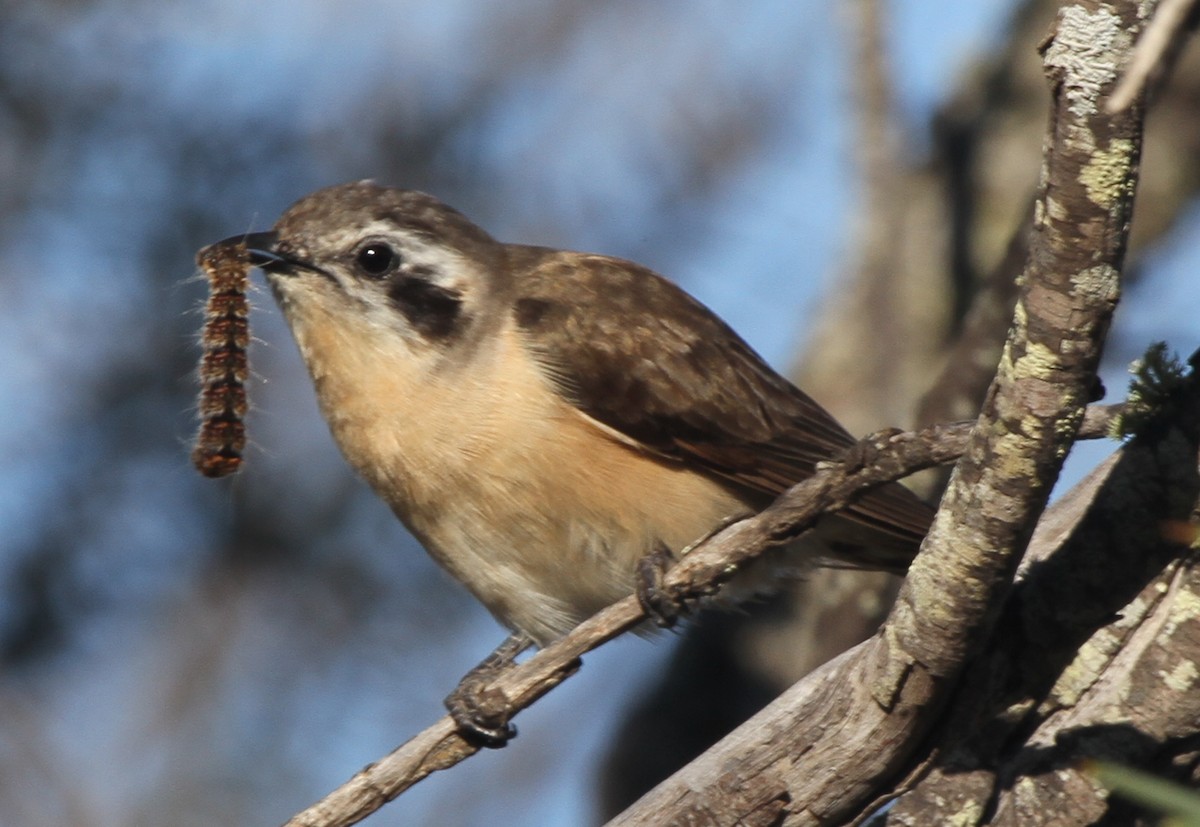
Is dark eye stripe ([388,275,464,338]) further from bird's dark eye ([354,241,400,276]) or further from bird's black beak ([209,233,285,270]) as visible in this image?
bird's black beak ([209,233,285,270])

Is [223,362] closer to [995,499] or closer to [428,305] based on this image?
[428,305]

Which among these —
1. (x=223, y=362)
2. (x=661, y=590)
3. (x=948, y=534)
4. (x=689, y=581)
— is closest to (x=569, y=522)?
(x=661, y=590)

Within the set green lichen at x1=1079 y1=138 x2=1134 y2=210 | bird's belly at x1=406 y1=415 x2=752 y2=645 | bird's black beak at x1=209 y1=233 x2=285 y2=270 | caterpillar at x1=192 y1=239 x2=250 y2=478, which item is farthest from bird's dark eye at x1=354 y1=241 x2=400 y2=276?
green lichen at x1=1079 y1=138 x2=1134 y2=210

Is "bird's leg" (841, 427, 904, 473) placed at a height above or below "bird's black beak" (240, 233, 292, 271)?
below

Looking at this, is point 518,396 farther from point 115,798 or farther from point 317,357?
point 115,798

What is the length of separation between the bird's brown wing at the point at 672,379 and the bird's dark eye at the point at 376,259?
533 mm

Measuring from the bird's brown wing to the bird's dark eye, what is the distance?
1.75 feet

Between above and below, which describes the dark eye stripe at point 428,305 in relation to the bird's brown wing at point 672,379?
above

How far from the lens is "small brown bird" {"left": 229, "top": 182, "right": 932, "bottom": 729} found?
5773 millimetres

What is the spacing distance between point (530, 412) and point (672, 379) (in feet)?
2.27

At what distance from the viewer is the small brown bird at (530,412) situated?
577 centimetres

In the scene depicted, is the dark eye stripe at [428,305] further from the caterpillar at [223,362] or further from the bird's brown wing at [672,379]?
the caterpillar at [223,362]

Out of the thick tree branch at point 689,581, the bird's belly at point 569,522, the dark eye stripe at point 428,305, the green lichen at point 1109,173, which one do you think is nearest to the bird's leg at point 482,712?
the thick tree branch at point 689,581

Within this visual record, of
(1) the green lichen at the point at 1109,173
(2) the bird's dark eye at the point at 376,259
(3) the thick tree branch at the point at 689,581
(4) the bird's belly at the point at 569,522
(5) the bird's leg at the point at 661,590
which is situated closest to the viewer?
(1) the green lichen at the point at 1109,173
